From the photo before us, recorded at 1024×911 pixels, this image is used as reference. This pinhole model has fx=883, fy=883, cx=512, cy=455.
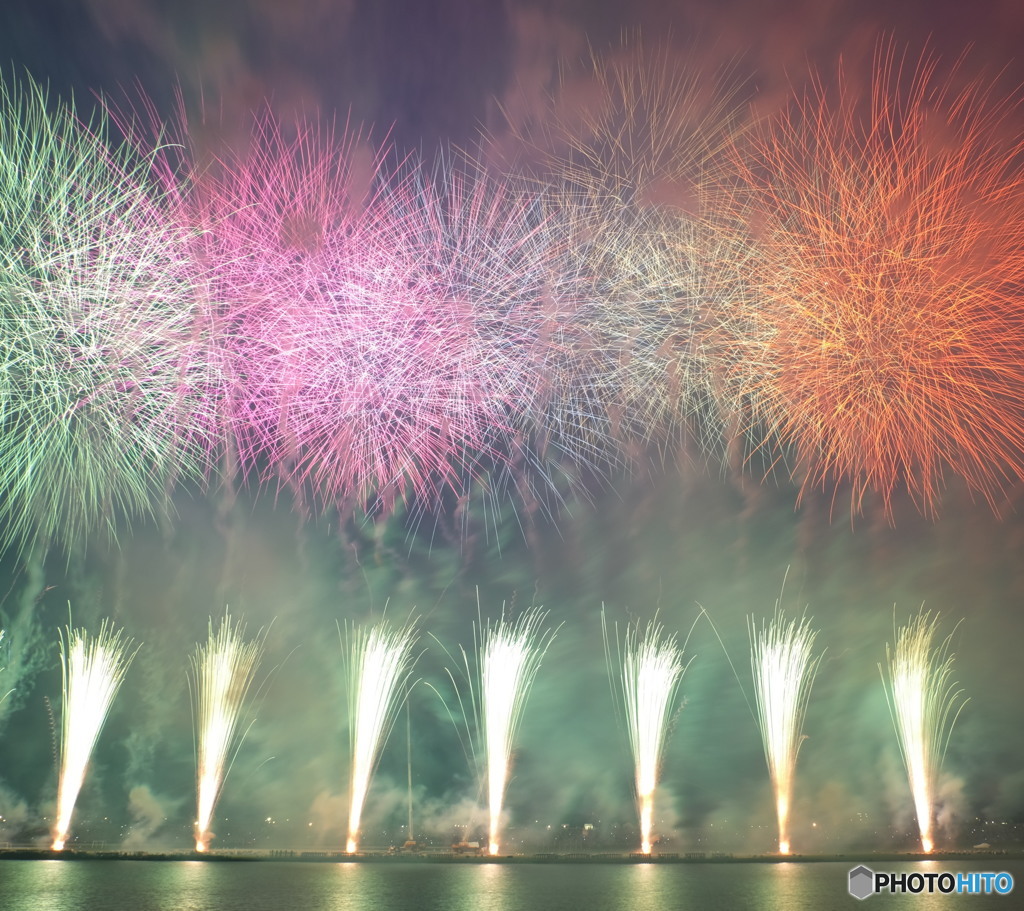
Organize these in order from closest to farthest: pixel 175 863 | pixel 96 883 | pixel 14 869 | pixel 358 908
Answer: pixel 358 908, pixel 96 883, pixel 14 869, pixel 175 863

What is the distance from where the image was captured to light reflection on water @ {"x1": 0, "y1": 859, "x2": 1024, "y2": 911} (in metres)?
52.1

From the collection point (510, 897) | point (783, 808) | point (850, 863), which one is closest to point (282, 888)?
point (510, 897)

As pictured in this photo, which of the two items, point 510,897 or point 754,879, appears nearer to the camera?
point 510,897

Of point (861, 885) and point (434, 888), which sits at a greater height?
point (861, 885)

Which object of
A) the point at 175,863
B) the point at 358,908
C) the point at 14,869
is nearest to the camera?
the point at 358,908

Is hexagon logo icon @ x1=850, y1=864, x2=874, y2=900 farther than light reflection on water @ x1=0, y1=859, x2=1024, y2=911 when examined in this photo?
Yes

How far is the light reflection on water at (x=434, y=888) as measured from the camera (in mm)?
52125

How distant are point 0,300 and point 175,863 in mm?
84904

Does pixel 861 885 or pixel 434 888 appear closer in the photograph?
pixel 861 885

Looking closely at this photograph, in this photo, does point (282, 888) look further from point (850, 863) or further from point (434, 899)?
point (850, 863)

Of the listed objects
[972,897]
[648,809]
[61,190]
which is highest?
[61,190]

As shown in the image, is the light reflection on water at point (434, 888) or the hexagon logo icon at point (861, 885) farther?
the hexagon logo icon at point (861, 885)

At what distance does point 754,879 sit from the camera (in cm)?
7888

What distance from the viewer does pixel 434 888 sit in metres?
66.2
